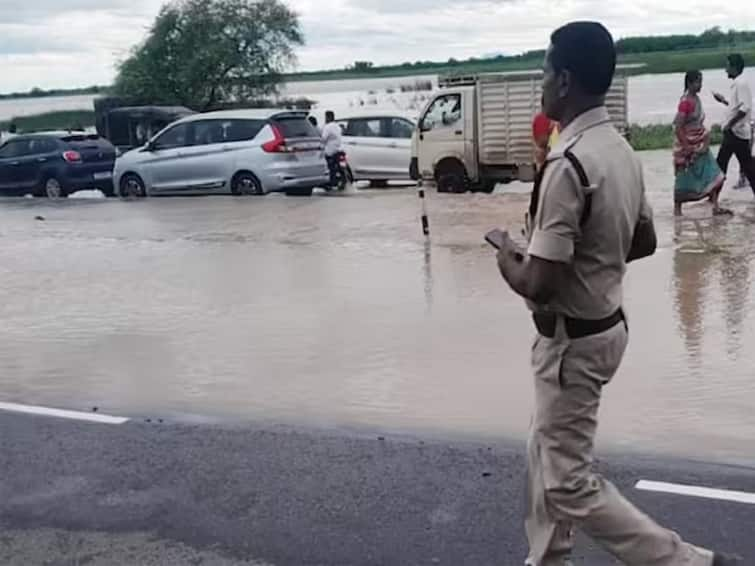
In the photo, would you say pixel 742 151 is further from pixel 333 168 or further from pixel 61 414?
pixel 61 414

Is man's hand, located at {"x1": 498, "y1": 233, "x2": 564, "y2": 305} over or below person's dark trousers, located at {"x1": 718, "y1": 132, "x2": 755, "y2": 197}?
over

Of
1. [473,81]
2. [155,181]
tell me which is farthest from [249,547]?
[155,181]

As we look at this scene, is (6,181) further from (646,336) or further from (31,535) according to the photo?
(31,535)

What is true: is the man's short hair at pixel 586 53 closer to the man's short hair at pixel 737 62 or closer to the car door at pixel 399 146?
the man's short hair at pixel 737 62

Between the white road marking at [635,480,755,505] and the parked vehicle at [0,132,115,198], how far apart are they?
20.3 meters

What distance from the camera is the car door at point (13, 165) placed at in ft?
82.3

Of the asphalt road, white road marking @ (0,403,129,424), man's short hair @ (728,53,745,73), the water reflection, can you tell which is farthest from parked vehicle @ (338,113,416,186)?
the asphalt road

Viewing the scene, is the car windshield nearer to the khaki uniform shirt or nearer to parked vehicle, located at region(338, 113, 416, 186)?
parked vehicle, located at region(338, 113, 416, 186)

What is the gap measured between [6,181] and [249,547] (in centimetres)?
2158

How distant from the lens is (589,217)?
4.00m

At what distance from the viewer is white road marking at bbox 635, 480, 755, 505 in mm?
5516

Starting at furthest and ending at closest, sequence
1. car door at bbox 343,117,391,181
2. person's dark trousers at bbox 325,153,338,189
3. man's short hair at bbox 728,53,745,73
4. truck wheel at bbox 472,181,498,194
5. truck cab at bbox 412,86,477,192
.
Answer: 1. car door at bbox 343,117,391,181
2. person's dark trousers at bbox 325,153,338,189
3. truck wheel at bbox 472,181,498,194
4. truck cab at bbox 412,86,477,192
5. man's short hair at bbox 728,53,745,73

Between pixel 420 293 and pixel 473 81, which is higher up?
pixel 473 81

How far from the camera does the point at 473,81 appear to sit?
20.5 metres
